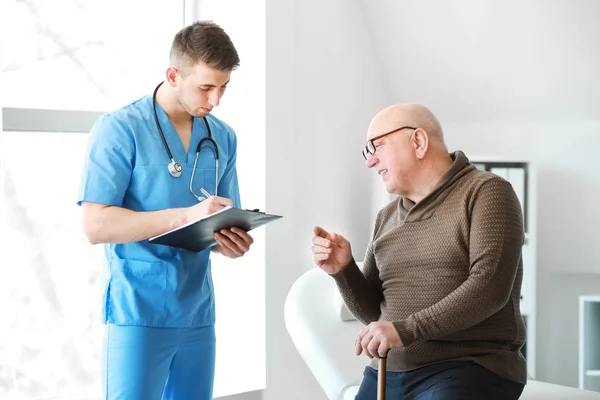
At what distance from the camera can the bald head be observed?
6.36ft

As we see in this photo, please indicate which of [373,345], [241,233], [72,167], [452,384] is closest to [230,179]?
[241,233]

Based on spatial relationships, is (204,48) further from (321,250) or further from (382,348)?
(382,348)

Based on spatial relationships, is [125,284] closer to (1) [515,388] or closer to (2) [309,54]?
(1) [515,388]

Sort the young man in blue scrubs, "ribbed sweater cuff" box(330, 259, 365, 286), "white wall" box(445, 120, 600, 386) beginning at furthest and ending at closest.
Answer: "white wall" box(445, 120, 600, 386), "ribbed sweater cuff" box(330, 259, 365, 286), the young man in blue scrubs

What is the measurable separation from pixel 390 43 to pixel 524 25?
61 cm

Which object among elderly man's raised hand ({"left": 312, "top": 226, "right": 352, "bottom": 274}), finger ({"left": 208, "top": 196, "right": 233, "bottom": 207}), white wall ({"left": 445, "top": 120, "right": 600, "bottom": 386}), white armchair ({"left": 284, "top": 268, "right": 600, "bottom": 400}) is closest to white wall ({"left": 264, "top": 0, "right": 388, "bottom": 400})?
white armchair ({"left": 284, "top": 268, "right": 600, "bottom": 400})

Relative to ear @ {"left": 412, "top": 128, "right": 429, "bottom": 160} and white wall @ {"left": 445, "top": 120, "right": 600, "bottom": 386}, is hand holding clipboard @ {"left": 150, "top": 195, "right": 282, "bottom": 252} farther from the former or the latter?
white wall @ {"left": 445, "top": 120, "right": 600, "bottom": 386}

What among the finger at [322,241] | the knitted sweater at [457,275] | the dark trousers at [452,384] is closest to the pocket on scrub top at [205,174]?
the finger at [322,241]

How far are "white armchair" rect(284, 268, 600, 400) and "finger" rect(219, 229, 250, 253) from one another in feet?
2.17

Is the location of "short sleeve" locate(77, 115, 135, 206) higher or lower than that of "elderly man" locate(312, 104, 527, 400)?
higher

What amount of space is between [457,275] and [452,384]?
239 mm

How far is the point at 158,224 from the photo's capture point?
5.68ft

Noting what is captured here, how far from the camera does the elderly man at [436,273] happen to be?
1740 millimetres

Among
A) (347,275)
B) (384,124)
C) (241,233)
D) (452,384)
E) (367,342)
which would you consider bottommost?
(452,384)
